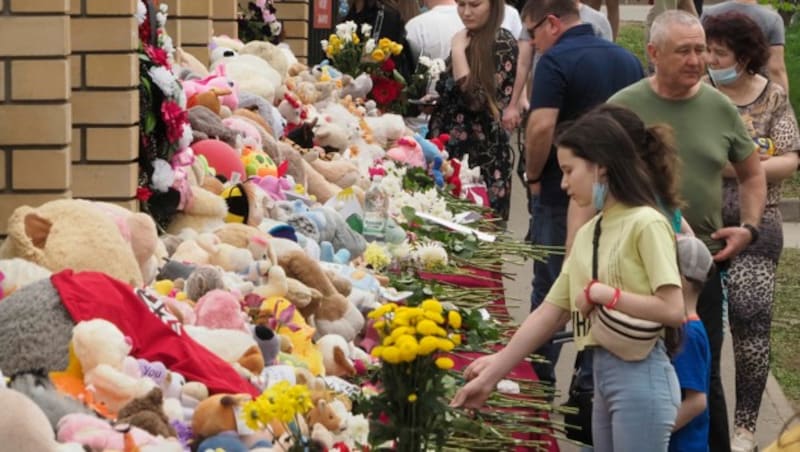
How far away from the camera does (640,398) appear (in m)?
4.44

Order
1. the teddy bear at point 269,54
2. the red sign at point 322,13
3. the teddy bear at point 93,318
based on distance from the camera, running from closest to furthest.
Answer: the teddy bear at point 93,318 → the teddy bear at point 269,54 → the red sign at point 322,13

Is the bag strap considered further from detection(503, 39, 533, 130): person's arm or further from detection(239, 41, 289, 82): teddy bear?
detection(239, 41, 289, 82): teddy bear

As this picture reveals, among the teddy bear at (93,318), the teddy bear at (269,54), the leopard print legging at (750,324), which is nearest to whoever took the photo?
the teddy bear at (93,318)

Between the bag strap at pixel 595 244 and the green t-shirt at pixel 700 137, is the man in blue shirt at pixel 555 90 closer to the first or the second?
the green t-shirt at pixel 700 137

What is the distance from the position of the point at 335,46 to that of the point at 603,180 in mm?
6114

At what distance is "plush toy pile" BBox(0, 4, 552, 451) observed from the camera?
12.4 feet

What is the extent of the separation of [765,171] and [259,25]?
14.9 feet

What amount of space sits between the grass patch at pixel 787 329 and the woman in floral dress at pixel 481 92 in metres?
1.65

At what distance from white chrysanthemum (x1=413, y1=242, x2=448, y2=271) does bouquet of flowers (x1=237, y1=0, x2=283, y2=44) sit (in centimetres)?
391

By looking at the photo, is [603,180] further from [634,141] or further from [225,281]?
[225,281]

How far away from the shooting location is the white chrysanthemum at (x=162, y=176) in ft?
18.8

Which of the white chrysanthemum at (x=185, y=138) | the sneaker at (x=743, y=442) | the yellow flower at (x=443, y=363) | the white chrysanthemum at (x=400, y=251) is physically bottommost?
the sneaker at (x=743, y=442)

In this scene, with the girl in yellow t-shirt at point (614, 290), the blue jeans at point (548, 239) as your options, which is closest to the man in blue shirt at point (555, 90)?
the blue jeans at point (548, 239)

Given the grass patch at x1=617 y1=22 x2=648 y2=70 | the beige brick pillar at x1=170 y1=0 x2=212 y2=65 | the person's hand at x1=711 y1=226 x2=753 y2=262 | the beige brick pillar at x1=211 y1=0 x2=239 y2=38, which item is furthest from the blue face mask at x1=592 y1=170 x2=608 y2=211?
the grass patch at x1=617 y1=22 x2=648 y2=70
